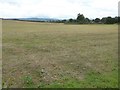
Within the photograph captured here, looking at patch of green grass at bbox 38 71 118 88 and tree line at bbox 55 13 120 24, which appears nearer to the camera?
patch of green grass at bbox 38 71 118 88

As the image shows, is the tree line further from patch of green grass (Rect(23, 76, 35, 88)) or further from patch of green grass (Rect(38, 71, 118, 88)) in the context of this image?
patch of green grass (Rect(23, 76, 35, 88))

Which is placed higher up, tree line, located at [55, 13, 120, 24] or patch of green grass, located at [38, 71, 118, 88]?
tree line, located at [55, 13, 120, 24]

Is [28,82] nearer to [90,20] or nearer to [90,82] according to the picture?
[90,82]

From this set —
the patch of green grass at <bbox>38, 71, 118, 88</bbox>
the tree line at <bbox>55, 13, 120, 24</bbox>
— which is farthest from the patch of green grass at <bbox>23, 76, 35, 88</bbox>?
the tree line at <bbox>55, 13, 120, 24</bbox>

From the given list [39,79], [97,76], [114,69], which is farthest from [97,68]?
[39,79]

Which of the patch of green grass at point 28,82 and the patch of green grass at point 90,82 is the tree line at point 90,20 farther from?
the patch of green grass at point 28,82

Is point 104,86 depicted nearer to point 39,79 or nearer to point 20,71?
point 39,79

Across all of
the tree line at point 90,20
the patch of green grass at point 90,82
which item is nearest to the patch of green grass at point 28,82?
the patch of green grass at point 90,82

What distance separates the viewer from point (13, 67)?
1109cm

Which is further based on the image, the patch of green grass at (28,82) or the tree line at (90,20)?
the tree line at (90,20)

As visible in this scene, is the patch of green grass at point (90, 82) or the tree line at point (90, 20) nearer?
the patch of green grass at point (90, 82)

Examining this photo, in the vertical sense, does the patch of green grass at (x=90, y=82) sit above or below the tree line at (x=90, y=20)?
below

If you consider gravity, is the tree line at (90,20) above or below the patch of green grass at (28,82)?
above

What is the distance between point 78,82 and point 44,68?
7.78 feet
